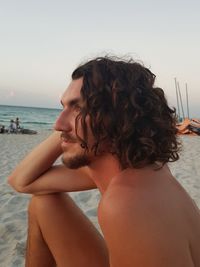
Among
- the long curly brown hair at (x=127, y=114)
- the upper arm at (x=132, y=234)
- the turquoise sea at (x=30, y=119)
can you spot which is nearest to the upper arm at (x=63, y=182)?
the long curly brown hair at (x=127, y=114)

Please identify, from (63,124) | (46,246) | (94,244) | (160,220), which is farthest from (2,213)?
(160,220)

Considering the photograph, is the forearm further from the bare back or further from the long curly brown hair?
the bare back

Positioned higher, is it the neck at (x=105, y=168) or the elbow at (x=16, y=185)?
the neck at (x=105, y=168)

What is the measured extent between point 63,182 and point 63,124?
62 cm

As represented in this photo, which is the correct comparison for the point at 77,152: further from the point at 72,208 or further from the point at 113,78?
the point at 72,208

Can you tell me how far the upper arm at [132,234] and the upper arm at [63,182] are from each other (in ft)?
3.03

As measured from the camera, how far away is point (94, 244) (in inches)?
80.2

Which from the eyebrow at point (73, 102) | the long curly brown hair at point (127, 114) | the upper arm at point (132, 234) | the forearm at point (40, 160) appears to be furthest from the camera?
the forearm at point (40, 160)

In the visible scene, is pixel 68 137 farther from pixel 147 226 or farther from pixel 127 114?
pixel 147 226

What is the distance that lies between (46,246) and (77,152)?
0.80 m

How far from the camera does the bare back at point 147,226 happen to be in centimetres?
120

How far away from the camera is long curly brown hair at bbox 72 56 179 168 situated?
155cm

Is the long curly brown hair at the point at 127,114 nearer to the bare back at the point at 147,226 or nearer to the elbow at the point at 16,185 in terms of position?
the bare back at the point at 147,226

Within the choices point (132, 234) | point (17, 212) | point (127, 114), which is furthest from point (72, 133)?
point (17, 212)
